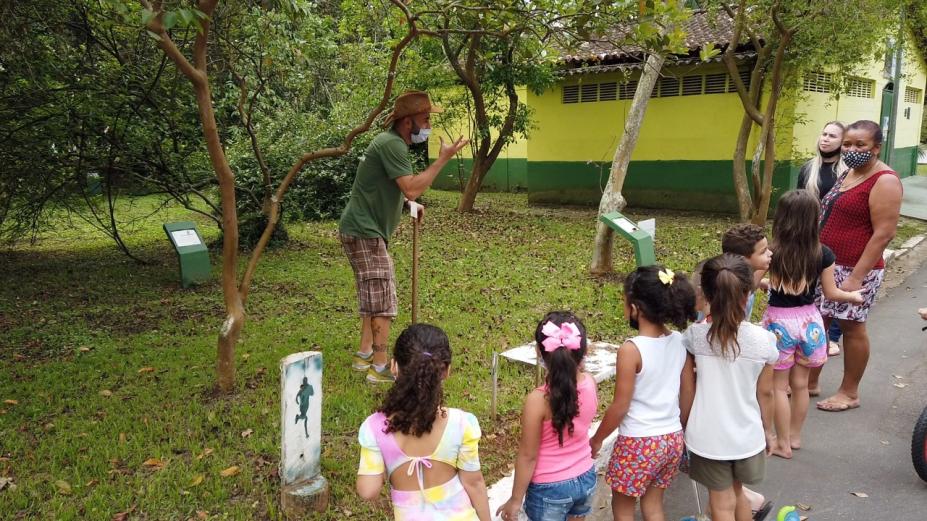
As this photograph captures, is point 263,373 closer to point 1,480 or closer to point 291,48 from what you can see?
point 1,480

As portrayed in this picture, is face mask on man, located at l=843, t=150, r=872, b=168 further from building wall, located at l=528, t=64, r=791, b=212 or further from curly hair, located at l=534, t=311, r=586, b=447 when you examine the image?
building wall, located at l=528, t=64, r=791, b=212

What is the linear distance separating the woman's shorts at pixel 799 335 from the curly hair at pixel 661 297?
132 cm

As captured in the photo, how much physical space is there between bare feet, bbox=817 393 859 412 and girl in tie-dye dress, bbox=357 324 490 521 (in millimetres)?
3263

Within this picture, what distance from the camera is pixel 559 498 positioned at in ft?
8.57

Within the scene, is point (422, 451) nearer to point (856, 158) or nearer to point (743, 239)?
point (743, 239)

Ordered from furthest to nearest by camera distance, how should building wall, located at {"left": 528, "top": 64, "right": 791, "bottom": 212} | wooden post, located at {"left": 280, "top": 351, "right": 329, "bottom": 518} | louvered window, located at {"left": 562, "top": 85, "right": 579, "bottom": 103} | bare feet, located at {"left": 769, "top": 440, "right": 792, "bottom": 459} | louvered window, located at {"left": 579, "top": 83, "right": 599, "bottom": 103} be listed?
1. louvered window, located at {"left": 562, "top": 85, "right": 579, "bottom": 103}
2. louvered window, located at {"left": 579, "top": 83, "right": 599, "bottom": 103}
3. building wall, located at {"left": 528, "top": 64, "right": 791, "bottom": 212}
4. bare feet, located at {"left": 769, "top": 440, "right": 792, "bottom": 459}
5. wooden post, located at {"left": 280, "top": 351, "right": 329, "bottom": 518}

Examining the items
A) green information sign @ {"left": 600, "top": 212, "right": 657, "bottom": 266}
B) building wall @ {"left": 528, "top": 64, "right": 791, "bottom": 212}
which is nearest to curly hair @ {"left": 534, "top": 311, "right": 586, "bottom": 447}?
green information sign @ {"left": 600, "top": 212, "right": 657, "bottom": 266}

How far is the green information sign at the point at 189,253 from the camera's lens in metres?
7.82

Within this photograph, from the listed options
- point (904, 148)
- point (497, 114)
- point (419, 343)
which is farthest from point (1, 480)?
point (904, 148)

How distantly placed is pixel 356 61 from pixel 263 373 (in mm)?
10517

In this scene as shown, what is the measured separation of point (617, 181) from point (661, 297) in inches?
226

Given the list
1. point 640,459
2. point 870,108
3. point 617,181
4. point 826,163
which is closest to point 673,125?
point 870,108

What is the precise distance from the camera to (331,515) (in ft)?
10.3

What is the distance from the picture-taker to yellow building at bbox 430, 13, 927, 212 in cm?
1391
